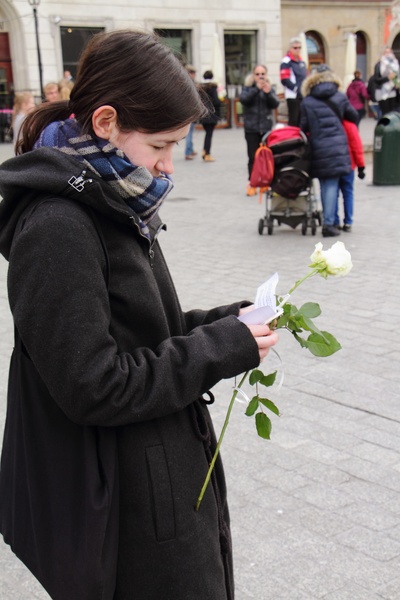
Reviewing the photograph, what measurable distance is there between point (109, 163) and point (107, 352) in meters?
0.36

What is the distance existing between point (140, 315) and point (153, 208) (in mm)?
213

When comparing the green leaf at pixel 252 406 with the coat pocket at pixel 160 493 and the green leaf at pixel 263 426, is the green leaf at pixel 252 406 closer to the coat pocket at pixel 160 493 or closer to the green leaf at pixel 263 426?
the green leaf at pixel 263 426

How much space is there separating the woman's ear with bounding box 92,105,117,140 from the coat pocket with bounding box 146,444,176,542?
60cm

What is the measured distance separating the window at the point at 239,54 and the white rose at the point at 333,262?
3106cm

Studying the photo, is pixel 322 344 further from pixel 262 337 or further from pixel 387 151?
pixel 387 151

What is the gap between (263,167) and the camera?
8969mm

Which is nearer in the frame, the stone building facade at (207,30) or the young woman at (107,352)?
the young woman at (107,352)

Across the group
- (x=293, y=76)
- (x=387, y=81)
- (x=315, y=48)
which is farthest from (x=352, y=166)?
(x=315, y=48)

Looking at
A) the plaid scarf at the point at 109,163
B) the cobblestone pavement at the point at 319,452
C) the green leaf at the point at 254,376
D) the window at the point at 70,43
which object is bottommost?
the cobblestone pavement at the point at 319,452

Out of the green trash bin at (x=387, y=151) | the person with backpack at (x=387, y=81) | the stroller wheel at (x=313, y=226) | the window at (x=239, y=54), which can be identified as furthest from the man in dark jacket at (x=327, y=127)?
the window at (x=239, y=54)

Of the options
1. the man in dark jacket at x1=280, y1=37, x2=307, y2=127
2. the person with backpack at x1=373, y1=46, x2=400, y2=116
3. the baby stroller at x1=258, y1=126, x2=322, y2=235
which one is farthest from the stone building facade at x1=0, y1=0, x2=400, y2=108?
the baby stroller at x1=258, y1=126, x2=322, y2=235

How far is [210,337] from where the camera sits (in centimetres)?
165

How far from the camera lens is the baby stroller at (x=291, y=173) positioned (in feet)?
29.5

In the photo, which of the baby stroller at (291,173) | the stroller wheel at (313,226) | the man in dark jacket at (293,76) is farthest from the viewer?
the man in dark jacket at (293,76)
